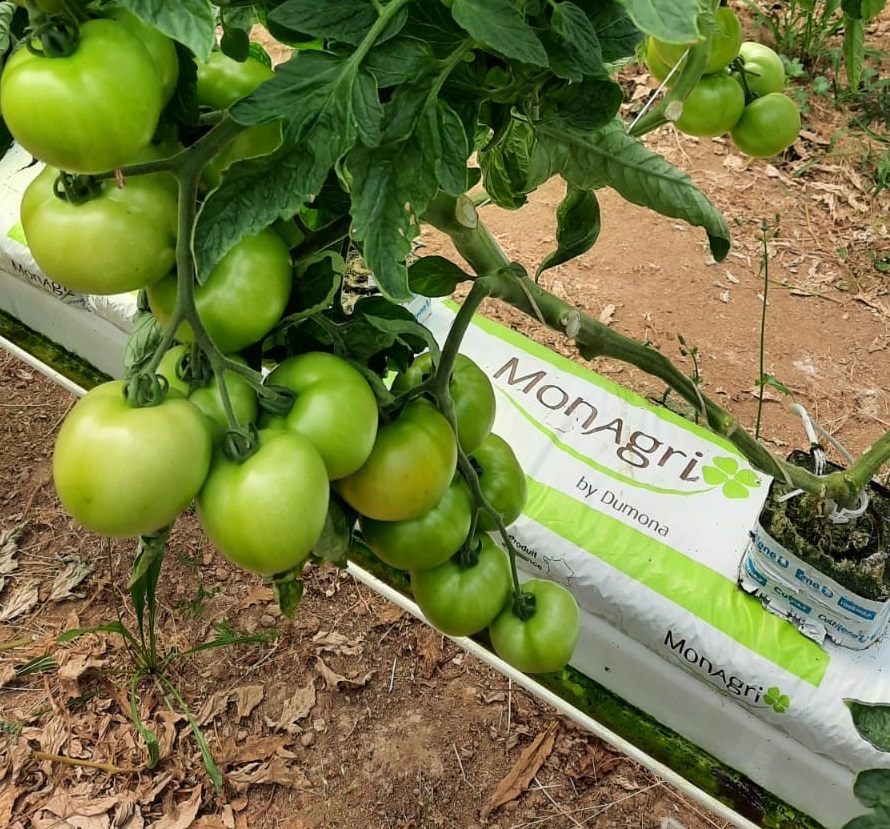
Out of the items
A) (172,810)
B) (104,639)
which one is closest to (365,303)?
(172,810)

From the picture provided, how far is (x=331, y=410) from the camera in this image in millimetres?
636

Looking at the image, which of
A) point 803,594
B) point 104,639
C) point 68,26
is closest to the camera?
point 68,26

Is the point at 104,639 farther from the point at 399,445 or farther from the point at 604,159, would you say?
the point at 604,159

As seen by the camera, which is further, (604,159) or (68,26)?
(604,159)

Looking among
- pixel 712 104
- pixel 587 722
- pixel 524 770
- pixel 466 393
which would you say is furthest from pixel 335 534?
pixel 524 770

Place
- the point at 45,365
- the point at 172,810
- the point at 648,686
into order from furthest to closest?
the point at 45,365 → the point at 172,810 → the point at 648,686

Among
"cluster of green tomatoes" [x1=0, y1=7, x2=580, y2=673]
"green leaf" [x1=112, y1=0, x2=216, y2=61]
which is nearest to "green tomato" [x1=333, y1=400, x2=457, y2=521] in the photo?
"cluster of green tomatoes" [x1=0, y1=7, x2=580, y2=673]

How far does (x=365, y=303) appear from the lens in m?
0.74

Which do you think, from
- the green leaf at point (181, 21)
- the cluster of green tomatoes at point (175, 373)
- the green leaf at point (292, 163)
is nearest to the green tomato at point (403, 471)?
the cluster of green tomatoes at point (175, 373)

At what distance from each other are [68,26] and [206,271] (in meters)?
0.15

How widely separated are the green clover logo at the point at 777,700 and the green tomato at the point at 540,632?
599mm

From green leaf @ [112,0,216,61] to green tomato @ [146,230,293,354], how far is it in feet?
0.50

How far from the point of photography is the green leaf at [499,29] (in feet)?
1.77

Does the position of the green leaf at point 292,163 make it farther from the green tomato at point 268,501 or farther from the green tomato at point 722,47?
the green tomato at point 722,47
